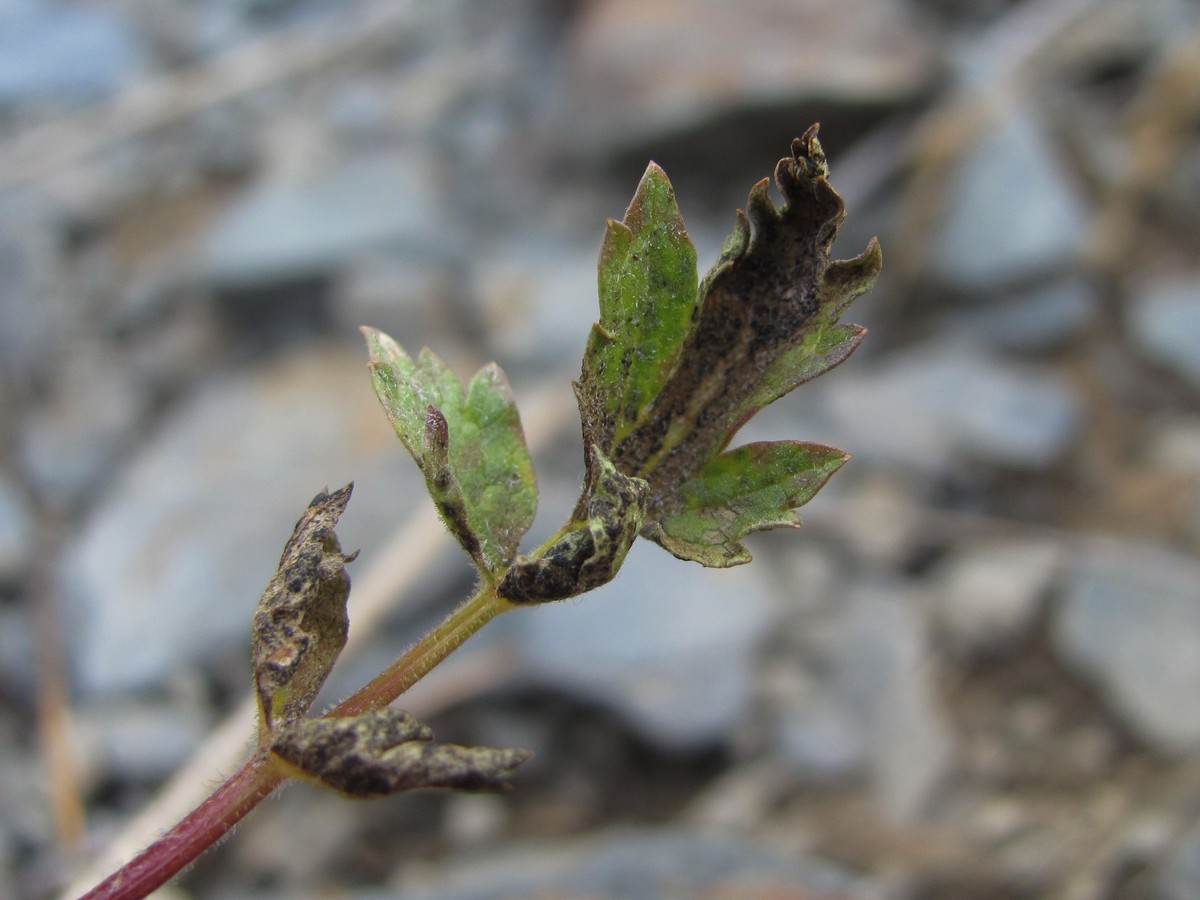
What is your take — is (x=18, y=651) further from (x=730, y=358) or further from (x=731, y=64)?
(x=731, y=64)

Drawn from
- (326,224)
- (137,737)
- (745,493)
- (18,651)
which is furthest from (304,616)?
(326,224)

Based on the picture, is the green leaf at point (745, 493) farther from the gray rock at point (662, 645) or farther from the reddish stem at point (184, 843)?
the gray rock at point (662, 645)

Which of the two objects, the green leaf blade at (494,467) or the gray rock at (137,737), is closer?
the green leaf blade at (494,467)

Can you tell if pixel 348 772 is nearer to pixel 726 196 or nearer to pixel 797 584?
pixel 797 584

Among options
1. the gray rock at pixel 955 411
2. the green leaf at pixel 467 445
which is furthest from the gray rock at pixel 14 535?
the green leaf at pixel 467 445

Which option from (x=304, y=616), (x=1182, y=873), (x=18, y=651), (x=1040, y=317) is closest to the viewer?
(x=304, y=616)

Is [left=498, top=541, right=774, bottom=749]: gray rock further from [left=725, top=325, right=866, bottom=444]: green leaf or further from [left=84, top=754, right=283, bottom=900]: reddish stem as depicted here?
[left=84, top=754, right=283, bottom=900]: reddish stem
